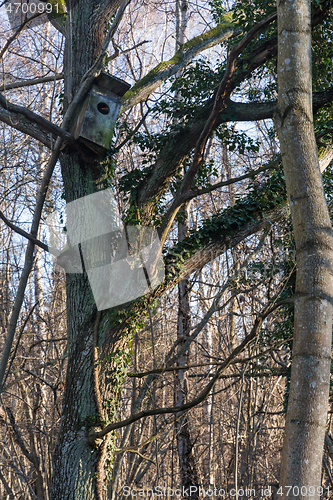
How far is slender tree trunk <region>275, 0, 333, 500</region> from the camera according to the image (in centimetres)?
154

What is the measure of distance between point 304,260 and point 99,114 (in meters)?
3.21

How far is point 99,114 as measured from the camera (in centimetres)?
430

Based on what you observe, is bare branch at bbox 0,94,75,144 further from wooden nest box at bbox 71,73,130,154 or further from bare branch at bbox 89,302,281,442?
bare branch at bbox 89,302,281,442

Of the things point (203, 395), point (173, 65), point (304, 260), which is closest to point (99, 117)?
point (173, 65)

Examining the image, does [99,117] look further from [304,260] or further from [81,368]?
[304,260]

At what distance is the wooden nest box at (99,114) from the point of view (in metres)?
4.21

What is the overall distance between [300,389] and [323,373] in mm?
113

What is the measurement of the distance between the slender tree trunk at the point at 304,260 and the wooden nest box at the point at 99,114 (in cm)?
254

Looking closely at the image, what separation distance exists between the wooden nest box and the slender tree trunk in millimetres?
2539

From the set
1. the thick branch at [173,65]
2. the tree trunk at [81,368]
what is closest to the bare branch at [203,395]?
the tree trunk at [81,368]

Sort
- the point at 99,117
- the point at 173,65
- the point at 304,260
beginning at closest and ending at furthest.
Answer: the point at 304,260 < the point at 99,117 < the point at 173,65

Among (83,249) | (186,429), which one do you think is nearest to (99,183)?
(83,249)

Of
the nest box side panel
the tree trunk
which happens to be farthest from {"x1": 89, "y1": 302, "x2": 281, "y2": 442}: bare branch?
the nest box side panel

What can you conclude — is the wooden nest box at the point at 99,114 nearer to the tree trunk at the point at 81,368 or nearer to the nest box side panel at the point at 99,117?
the nest box side panel at the point at 99,117
